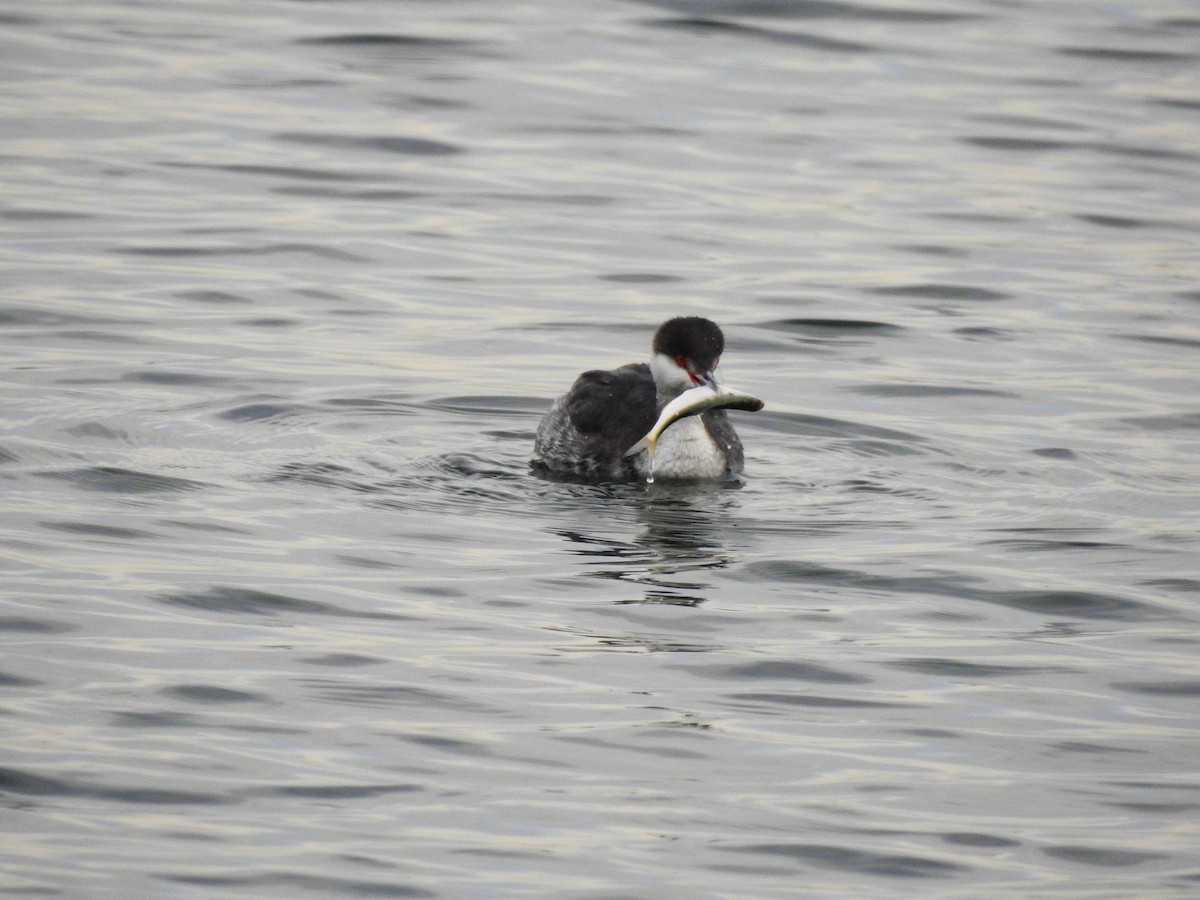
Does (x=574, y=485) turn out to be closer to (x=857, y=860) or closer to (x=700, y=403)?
(x=700, y=403)

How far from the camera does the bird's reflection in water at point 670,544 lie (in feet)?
30.7

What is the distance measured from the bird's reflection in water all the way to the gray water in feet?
0.15

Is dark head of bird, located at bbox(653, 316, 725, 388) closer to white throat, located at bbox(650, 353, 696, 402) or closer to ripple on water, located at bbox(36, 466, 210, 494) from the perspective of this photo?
white throat, located at bbox(650, 353, 696, 402)

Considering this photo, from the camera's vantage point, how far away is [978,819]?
6.89 meters

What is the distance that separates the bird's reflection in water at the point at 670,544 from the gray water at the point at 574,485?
4 cm

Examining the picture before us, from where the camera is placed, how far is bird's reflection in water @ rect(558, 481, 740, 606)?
9.34 meters

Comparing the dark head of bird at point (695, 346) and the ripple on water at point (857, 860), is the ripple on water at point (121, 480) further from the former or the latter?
the ripple on water at point (857, 860)

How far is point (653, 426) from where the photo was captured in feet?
38.7

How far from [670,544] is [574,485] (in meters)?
1.33

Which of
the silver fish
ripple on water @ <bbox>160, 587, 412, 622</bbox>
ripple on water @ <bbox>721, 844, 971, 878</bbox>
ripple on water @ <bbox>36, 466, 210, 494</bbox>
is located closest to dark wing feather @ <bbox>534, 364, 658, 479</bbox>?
the silver fish

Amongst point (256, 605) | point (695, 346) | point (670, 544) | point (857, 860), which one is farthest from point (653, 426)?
point (857, 860)

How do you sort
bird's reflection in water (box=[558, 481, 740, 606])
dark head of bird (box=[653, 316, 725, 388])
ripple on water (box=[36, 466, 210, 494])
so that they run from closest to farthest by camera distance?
bird's reflection in water (box=[558, 481, 740, 606])
ripple on water (box=[36, 466, 210, 494])
dark head of bird (box=[653, 316, 725, 388])

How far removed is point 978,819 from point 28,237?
11370mm

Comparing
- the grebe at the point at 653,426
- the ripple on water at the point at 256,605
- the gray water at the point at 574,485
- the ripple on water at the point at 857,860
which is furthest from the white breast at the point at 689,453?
the ripple on water at the point at 857,860
